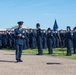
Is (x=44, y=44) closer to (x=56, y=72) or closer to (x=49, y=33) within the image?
(x=49, y=33)

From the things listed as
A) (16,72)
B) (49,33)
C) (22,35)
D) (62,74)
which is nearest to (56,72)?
(62,74)

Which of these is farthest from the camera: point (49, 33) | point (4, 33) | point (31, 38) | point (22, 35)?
point (4, 33)

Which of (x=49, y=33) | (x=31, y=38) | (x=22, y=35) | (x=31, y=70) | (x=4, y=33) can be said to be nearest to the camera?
(x=31, y=70)

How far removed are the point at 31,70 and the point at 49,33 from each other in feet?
33.6

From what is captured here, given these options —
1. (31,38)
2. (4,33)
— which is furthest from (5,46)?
(31,38)

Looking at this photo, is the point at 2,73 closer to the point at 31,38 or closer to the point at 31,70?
the point at 31,70

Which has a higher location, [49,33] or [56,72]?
[49,33]

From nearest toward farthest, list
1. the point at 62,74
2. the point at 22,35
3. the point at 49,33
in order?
the point at 62,74 < the point at 22,35 < the point at 49,33

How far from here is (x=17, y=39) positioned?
1766 cm

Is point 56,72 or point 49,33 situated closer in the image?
point 56,72

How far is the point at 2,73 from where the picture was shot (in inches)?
507

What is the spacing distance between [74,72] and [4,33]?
2120cm

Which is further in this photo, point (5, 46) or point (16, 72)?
point (5, 46)

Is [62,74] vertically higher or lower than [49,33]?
lower
